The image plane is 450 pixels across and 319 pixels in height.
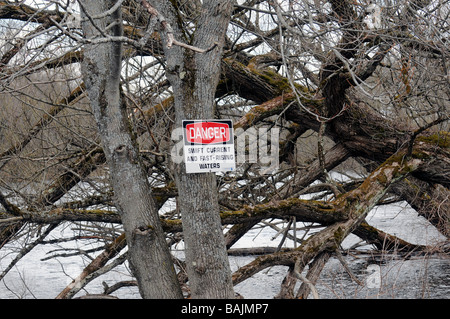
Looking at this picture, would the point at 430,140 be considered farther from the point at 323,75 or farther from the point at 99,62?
the point at 99,62

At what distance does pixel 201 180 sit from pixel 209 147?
11.6 inches

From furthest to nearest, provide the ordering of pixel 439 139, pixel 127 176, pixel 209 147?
1. pixel 439 139
2. pixel 127 176
3. pixel 209 147

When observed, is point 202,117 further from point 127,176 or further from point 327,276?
point 327,276

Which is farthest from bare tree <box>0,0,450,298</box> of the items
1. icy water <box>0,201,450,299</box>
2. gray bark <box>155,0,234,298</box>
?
icy water <box>0,201,450,299</box>

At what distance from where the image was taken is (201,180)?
4.41 m

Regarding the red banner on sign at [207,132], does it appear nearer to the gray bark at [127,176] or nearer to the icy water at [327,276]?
the gray bark at [127,176]

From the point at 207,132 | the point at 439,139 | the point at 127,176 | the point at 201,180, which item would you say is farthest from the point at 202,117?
the point at 439,139

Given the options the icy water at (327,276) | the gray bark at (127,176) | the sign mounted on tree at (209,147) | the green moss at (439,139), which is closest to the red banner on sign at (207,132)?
the sign mounted on tree at (209,147)

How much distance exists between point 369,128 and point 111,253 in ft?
13.1

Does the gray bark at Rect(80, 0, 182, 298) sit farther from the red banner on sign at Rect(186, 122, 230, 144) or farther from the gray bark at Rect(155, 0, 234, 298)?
the red banner on sign at Rect(186, 122, 230, 144)

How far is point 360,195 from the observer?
628cm

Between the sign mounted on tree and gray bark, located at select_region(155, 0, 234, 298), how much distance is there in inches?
3.5

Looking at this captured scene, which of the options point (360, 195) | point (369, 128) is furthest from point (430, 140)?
point (360, 195)

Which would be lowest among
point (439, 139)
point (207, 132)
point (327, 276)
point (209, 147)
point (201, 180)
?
point (327, 276)
